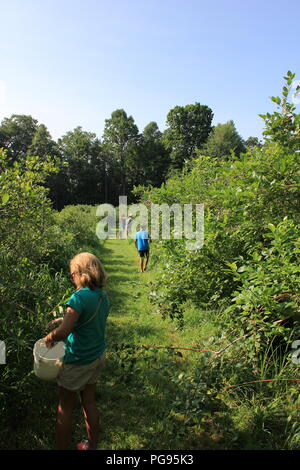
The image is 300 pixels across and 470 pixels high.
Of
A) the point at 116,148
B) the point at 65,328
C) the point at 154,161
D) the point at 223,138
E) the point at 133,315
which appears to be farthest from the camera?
the point at 116,148

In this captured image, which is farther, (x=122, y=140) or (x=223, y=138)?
(x=122, y=140)

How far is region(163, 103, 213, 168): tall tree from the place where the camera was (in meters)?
45.0

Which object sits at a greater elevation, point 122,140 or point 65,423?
point 122,140

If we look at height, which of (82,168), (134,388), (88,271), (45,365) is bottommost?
(134,388)

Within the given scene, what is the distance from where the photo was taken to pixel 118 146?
162ft

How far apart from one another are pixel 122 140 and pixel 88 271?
5058cm

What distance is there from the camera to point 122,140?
49344mm

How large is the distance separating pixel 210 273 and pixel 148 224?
431 cm

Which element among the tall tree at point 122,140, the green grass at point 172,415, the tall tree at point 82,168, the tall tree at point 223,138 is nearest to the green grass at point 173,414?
the green grass at point 172,415

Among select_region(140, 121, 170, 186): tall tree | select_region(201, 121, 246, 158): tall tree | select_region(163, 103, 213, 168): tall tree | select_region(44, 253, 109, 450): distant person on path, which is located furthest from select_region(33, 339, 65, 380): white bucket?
select_region(140, 121, 170, 186): tall tree

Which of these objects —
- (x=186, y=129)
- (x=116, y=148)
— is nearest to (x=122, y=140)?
(x=116, y=148)

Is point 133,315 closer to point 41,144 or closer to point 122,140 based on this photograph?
point 41,144
